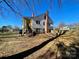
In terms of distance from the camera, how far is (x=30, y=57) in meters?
11.9

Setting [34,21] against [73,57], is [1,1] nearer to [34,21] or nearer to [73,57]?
[73,57]

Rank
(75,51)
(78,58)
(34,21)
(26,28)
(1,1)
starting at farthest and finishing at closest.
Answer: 1. (34,21)
2. (26,28)
3. (75,51)
4. (78,58)
5. (1,1)

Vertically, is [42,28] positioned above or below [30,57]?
above

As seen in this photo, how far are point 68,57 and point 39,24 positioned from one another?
4085 cm

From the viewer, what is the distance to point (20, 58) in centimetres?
1173

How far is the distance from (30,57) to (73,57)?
3373 mm

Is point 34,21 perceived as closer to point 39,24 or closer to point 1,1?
point 39,24

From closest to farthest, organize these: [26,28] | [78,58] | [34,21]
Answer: [78,58], [26,28], [34,21]

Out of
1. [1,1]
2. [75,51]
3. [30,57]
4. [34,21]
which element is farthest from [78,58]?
[34,21]

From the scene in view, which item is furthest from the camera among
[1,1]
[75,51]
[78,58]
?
[75,51]

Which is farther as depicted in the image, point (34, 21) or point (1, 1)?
point (34, 21)

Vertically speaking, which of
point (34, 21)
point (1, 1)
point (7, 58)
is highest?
point (34, 21)

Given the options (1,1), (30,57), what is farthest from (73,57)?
(1,1)

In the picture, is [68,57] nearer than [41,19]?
Yes
